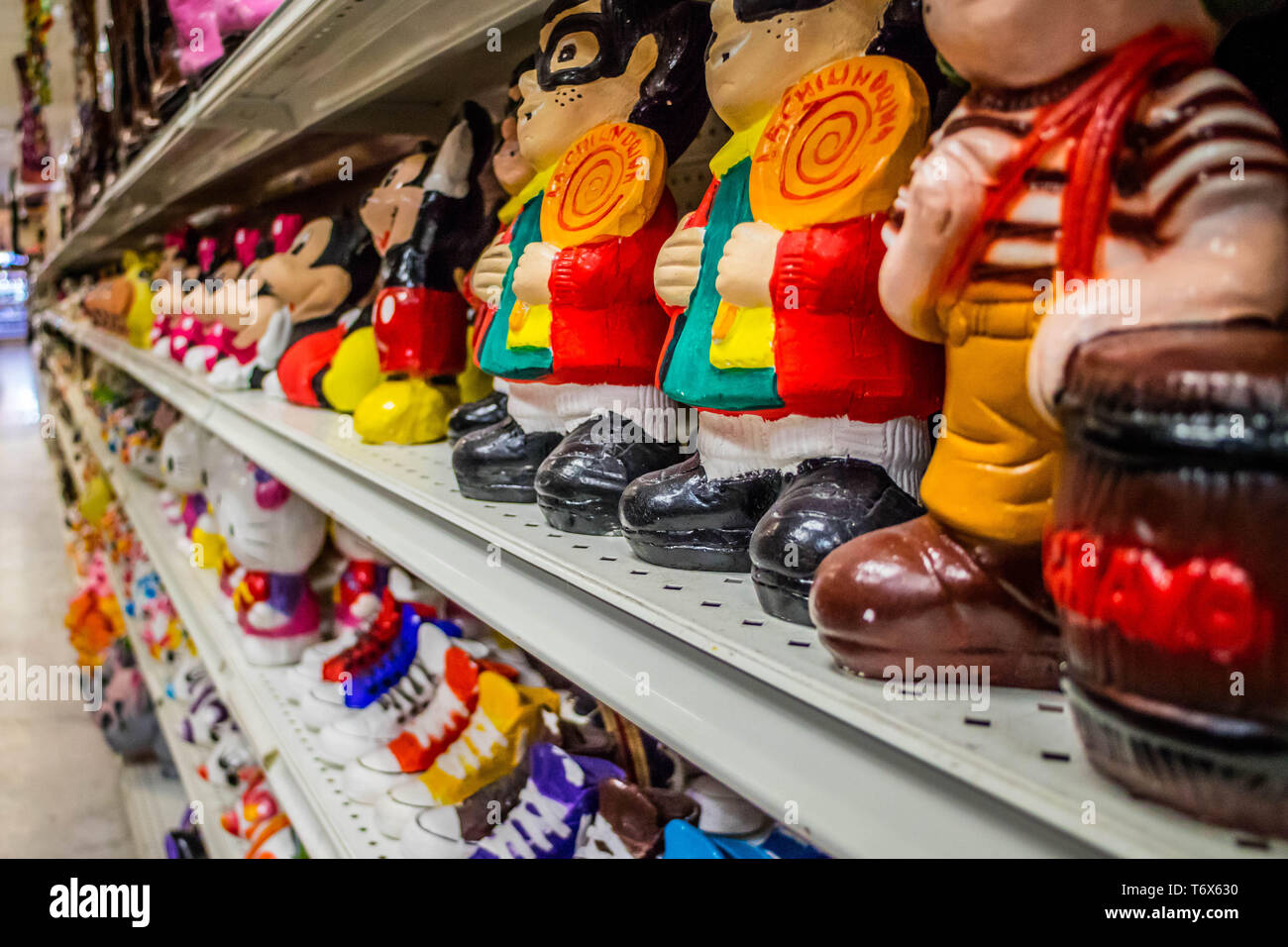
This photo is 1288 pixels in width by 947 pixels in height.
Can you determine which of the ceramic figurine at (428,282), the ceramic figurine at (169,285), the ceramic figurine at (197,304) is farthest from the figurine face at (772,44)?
the ceramic figurine at (169,285)

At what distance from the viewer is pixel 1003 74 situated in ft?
1.60

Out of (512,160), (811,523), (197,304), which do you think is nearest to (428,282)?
(512,160)

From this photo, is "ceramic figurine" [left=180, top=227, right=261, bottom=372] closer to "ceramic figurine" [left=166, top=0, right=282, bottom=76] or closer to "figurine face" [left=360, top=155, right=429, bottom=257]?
"ceramic figurine" [left=166, top=0, right=282, bottom=76]

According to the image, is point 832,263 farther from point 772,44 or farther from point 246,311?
point 246,311

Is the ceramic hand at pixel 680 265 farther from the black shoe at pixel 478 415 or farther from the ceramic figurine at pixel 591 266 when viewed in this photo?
the black shoe at pixel 478 415

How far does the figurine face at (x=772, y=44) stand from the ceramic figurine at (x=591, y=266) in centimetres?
12

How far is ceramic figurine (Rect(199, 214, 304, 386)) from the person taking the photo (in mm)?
1886

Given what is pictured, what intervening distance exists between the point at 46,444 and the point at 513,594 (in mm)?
7919

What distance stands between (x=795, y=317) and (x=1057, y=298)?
9.6 inches

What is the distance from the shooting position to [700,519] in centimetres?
73

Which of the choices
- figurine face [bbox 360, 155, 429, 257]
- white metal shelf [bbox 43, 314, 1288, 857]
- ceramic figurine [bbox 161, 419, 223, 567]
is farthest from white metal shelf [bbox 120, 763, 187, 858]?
white metal shelf [bbox 43, 314, 1288, 857]

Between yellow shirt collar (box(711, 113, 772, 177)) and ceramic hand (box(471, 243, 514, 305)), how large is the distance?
32 cm
